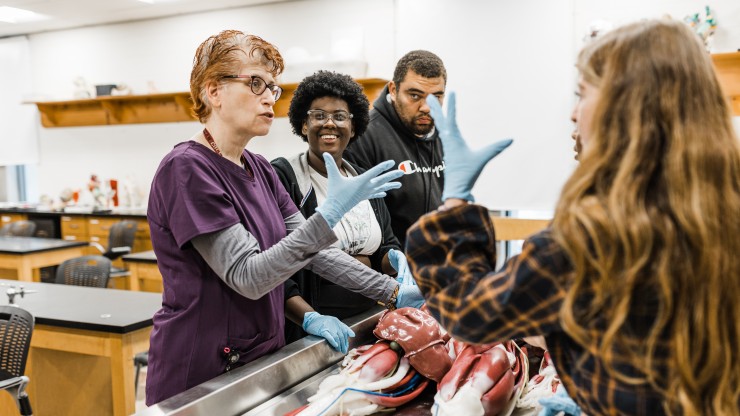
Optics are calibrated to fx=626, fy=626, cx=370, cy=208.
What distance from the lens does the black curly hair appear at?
2.08 meters

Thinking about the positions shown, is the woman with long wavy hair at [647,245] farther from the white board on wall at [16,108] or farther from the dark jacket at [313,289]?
the white board on wall at [16,108]

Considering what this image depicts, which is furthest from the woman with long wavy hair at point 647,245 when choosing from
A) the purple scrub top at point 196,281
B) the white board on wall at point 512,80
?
the white board on wall at point 512,80

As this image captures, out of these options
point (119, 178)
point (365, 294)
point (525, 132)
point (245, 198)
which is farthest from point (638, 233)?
point (119, 178)

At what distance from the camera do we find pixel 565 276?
0.80m

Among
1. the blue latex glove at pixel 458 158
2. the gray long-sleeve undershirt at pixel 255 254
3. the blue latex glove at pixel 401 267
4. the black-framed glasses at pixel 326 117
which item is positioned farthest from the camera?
the black-framed glasses at pixel 326 117

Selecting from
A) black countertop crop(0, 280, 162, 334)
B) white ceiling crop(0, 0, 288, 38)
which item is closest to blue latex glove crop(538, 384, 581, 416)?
black countertop crop(0, 280, 162, 334)

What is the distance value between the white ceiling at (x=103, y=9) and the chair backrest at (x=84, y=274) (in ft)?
10.8

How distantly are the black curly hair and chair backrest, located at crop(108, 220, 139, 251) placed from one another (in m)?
4.41

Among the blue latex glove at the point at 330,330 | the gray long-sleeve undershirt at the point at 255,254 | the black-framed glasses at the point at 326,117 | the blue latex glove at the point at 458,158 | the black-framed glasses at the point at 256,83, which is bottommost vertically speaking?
the blue latex glove at the point at 330,330

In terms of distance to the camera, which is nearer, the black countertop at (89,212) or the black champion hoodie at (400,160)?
the black champion hoodie at (400,160)

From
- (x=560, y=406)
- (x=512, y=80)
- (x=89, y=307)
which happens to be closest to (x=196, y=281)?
(x=560, y=406)

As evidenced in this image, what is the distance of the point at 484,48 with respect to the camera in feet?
16.7

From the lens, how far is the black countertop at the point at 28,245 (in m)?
5.12

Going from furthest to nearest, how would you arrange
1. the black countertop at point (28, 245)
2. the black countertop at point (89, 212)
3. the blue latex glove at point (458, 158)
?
the black countertop at point (89, 212) → the black countertop at point (28, 245) → the blue latex glove at point (458, 158)
